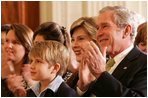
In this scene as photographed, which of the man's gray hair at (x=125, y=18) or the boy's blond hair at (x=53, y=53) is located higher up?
the man's gray hair at (x=125, y=18)

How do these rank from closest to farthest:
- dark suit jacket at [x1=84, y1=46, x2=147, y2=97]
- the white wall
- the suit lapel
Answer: dark suit jacket at [x1=84, y1=46, x2=147, y2=97] → the suit lapel → the white wall

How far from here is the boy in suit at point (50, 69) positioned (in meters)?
2.31

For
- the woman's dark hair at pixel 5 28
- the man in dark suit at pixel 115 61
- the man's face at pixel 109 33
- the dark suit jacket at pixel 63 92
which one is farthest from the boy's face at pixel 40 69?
the woman's dark hair at pixel 5 28

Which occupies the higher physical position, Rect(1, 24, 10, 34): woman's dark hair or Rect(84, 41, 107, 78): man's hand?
Rect(1, 24, 10, 34): woman's dark hair

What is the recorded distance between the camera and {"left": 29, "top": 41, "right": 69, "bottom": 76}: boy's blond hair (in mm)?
2340

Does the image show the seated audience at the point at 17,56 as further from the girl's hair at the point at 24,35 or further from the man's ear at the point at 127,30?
the man's ear at the point at 127,30

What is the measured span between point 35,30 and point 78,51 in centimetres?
47

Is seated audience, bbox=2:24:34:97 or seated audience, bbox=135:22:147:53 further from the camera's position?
seated audience, bbox=2:24:34:97

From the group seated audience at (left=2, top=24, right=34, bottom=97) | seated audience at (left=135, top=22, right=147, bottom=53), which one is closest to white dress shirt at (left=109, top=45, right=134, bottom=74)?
seated audience at (left=135, top=22, right=147, bottom=53)

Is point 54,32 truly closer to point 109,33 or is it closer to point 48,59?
point 48,59

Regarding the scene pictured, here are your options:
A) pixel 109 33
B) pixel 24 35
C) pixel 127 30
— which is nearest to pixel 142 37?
pixel 127 30

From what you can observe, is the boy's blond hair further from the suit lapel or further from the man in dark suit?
the suit lapel

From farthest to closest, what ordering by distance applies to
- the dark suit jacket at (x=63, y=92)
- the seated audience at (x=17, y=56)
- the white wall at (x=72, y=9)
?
1. the seated audience at (x=17, y=56)
2. the white wall at (x=72, y=9)
3. the dark suit jacket at (x=63, y=92)

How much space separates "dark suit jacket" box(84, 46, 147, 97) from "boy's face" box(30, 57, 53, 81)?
360 mm
